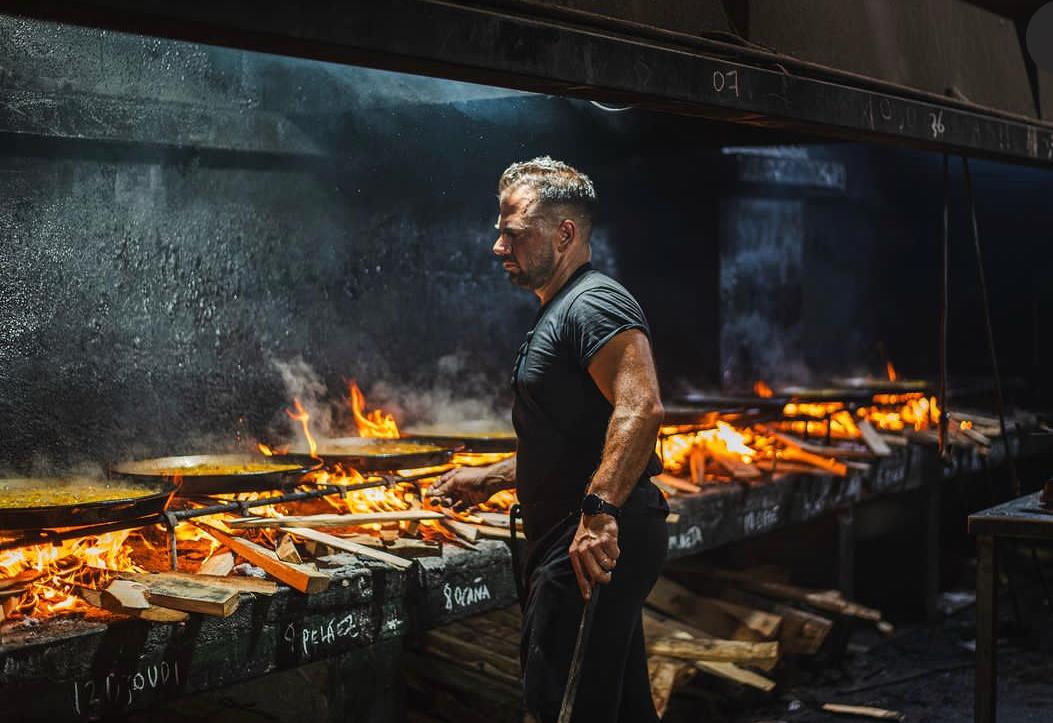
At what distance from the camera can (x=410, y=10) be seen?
319 centimetres

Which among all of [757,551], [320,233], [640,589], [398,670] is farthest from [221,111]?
[757,551]

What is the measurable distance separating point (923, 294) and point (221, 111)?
10306mm

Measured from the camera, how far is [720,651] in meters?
6.22

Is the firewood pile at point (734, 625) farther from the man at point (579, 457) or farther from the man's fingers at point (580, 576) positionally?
the man's fingers at point (580, 576)

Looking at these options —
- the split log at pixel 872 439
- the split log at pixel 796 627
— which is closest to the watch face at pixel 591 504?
the split log at pixel 796 627

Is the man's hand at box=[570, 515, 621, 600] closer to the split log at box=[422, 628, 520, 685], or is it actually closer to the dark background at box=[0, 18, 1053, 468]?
the split log at box=[422, 628, 520, 685]

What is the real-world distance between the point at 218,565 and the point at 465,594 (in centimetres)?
118

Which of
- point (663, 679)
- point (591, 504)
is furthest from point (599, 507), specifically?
point (663, 679)

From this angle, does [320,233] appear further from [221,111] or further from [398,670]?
[398,670]

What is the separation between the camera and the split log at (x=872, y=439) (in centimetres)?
820

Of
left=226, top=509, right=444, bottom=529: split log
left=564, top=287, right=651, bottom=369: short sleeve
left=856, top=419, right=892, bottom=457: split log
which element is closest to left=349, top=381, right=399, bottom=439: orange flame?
left=226, top=509, right=444, bottom=529: split log

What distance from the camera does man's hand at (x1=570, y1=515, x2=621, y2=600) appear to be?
3596 mm

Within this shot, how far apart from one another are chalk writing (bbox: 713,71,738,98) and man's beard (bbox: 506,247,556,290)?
0.99 m

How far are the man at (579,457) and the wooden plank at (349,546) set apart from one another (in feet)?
2.64
